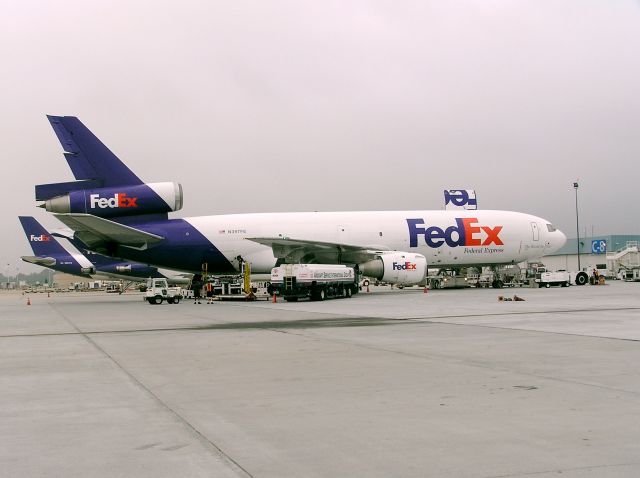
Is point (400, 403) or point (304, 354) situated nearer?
point (400, 403)

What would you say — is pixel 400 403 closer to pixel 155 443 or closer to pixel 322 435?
pixel 322 435

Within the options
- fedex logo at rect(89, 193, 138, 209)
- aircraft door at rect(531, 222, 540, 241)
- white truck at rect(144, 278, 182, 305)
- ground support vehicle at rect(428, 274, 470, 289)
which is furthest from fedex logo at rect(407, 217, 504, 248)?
fedex logo at rect(89, 193, 138, 209)

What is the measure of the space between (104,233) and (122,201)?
7.12 ft

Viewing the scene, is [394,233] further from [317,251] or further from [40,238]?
[40,238]

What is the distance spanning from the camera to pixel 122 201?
36.8 m

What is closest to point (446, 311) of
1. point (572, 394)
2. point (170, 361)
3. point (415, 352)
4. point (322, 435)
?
point (415, 352)

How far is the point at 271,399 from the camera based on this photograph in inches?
293

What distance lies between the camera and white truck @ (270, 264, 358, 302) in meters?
31.5

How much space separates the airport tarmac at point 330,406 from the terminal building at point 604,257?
129 feet

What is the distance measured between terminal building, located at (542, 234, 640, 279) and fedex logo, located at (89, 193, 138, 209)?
30416 millimetres

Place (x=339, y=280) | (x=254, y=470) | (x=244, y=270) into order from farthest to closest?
(x=244, y=270) → (x=339, y=280) → (x=254, y=470)

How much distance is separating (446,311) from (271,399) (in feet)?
50.8

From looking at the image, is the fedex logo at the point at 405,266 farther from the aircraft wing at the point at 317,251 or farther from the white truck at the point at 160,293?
the white truck at the point at 160,293

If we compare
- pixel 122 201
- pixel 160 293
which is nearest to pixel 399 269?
pixel 160 293
